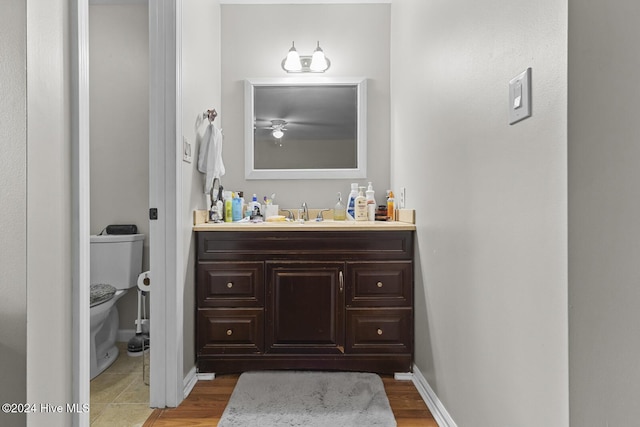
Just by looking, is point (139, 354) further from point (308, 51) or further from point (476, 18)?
point (476, 18)

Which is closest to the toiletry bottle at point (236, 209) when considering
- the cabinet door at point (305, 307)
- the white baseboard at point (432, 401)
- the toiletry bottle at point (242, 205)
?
the toiletry bottle at point (242, 205)

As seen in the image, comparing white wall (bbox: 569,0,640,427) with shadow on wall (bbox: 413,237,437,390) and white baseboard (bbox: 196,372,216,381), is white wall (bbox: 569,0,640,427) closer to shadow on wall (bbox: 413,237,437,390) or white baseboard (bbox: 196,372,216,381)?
shadow on wall (bbox: 413,237,437,390)

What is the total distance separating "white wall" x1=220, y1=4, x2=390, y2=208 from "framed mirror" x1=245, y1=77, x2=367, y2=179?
0.06 meters

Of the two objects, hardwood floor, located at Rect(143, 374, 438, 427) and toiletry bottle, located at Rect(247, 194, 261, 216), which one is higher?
toiletry bottle, located at Rect(247, 194, 261, 216)

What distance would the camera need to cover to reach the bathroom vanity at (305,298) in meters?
2.01

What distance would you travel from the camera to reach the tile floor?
1.63 m

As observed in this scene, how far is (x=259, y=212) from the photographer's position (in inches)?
98.2

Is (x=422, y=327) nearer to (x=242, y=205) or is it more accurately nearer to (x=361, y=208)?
(x=361, y=208)

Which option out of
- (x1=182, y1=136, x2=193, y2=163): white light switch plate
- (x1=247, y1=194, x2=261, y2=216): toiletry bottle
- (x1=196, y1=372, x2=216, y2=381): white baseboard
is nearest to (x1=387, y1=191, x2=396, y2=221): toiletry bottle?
→ (x1=247, y1=194, x2=261, y2=216): toiletry bottle

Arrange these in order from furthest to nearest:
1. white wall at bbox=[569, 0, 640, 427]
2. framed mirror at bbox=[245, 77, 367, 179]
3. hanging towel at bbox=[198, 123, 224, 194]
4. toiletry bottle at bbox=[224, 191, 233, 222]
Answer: framed mirror at bbox=[245, 77, 367, 179]
toiletry bottle at bbox=[224, 191, 233, 222]
hanging towel at bbox=[198, 123, 224, 194]
white wall at bbox=[569, 0, 640, 427]

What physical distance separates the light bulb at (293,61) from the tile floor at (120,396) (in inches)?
81.5

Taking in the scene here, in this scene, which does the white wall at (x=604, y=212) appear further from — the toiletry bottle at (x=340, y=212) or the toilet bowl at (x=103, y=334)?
the toilet bowl at (x=103, y=334)

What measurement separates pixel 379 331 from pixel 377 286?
24 centimetres

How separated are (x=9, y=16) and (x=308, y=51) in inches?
78.9
